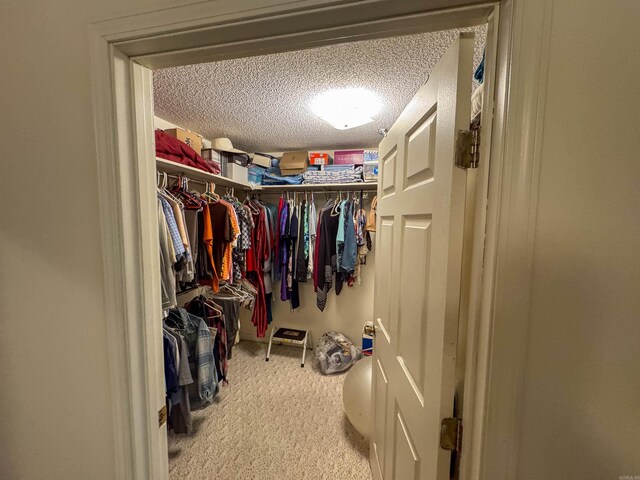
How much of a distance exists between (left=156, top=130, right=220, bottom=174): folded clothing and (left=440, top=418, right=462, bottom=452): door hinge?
1798 millimetres

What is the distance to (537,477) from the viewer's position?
446mm

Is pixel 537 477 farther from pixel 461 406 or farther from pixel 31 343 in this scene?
pixel 31 343

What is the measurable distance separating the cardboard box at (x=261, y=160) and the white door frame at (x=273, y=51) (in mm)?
1977

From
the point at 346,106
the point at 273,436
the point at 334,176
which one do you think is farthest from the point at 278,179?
the point at 273,436

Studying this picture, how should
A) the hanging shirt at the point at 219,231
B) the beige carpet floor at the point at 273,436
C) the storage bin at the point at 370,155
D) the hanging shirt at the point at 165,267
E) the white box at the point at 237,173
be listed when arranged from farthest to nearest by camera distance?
the storage bin at the point at 370,155, the white box at the point at 237,173, the hanging shirt at the point at 219,231, the beige carpet floor at the point at 273,436, the hanging shirt at the point at 165,267

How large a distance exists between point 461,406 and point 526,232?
43cm

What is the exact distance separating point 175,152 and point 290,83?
0.84m

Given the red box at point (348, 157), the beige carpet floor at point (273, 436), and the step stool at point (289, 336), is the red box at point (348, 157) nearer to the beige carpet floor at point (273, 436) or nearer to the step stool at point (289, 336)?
the step stool at point (289, 336)

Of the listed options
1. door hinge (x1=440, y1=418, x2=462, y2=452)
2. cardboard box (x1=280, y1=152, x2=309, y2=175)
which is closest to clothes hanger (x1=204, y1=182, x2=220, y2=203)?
cardboard box (x1=280, y1=152, x2=309, y2=175)

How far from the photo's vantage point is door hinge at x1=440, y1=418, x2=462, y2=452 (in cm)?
57

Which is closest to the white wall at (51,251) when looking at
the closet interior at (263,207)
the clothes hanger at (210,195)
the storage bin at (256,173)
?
the closet interior at (263,207)

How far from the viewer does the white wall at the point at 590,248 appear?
0.37 m

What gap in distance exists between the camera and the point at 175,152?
1580mm

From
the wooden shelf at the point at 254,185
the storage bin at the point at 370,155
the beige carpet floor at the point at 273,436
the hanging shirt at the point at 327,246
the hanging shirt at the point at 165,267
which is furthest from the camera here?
the hanging shirt at the point at 327,246
